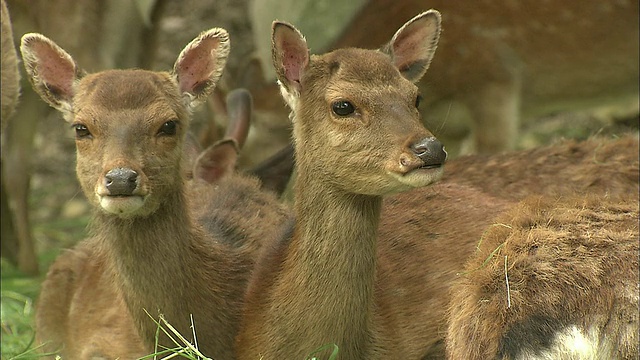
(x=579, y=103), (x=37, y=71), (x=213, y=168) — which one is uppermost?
(x=37, y=71)

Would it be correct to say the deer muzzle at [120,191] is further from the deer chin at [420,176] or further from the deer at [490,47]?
the deer at [490,47]

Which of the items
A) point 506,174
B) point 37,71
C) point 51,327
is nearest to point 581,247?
point 506,174

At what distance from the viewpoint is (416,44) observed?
4742mm

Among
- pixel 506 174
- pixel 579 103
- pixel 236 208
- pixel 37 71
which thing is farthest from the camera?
pixel 579 103

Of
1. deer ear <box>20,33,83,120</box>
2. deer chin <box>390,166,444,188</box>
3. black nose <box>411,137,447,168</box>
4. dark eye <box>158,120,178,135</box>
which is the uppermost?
deer ear <box>20,33,83,120</box>

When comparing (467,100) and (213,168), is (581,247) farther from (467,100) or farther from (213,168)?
(467,100)

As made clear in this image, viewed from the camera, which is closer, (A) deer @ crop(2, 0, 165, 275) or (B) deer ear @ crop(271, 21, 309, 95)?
(B) deer ear @ crop(271, 21, 309, 95)

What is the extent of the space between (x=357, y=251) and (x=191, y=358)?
0.75 m

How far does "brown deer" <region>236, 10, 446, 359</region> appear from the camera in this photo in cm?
414

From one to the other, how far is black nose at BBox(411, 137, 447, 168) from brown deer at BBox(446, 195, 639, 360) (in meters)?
0.51

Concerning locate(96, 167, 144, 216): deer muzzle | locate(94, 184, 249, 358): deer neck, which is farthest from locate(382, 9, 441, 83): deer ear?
locate(96, 167, 144, 216): deer muzzle

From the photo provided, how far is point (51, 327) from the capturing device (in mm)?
5734

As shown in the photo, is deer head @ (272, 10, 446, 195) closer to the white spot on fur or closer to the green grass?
the white spot on fur

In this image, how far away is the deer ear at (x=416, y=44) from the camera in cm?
472
